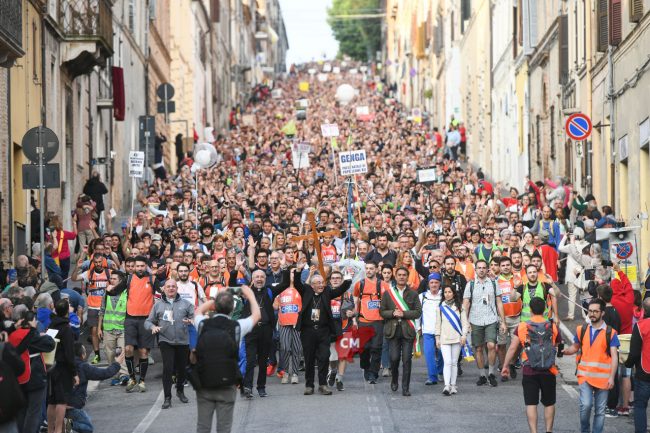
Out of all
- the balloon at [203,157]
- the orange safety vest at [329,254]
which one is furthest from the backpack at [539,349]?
the balloon at [203,157]

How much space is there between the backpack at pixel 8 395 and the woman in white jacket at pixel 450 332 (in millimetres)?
7481

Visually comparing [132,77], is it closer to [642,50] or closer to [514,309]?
[642,50]

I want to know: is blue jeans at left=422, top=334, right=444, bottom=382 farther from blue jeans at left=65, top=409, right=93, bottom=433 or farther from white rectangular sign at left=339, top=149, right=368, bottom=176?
white rectangular sign at left=339, top=149, right=368, bottom=176

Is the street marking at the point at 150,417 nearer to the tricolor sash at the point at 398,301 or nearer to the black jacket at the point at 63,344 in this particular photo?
the black jacket at the point at 63,344

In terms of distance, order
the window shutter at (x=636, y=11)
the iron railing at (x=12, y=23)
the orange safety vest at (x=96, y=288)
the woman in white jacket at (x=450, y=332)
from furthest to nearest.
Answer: the window shutter at (x=636, y=11) → the iron railing at (x=12, y=23) → the orange safety vest at (x=96, y=288) → the woman in white jacket at (x=450, y=332)

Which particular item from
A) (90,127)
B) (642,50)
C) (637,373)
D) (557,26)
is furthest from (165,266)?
(557,26)

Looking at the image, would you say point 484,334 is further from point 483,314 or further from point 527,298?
point 527,298

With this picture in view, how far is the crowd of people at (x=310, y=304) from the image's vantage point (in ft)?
47.5

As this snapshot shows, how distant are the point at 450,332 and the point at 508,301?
120cm

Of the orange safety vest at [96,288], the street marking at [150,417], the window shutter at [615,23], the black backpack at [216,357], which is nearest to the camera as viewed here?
the black backpack at [216,357]

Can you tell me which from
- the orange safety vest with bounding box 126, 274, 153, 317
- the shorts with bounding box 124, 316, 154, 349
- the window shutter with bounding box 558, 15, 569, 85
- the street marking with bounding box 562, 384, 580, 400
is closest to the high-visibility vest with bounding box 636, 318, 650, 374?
the street marking with bounding box 562, 384, 580, 400

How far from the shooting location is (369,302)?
19.3 m

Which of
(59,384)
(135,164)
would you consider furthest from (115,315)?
(135,164)

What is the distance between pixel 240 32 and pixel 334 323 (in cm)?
8824
